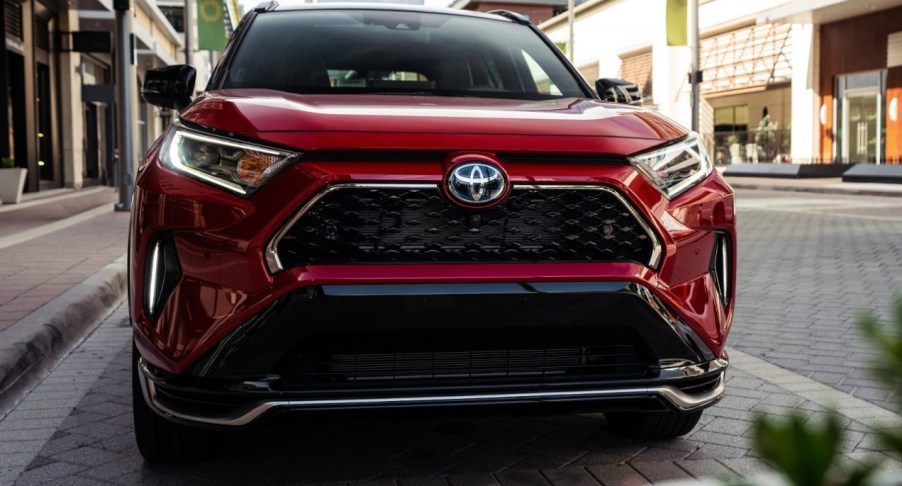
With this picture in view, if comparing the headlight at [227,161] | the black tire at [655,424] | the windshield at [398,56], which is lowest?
the black tire at [655,424]

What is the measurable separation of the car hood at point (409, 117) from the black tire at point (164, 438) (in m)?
0.81

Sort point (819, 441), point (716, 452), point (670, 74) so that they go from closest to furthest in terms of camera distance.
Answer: point (819, 441) < point (716, 452) < point (670, 74)

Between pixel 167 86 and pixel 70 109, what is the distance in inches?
984

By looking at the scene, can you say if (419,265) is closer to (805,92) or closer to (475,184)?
(475,184)

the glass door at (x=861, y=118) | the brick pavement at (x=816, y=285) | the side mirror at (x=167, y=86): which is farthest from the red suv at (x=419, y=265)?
the glass door at (x=861, y=118)

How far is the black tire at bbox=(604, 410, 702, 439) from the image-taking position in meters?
3.52

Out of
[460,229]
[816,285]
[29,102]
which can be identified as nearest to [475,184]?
[460,229]

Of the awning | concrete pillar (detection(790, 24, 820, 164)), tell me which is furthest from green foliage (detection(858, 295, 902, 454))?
concrete pillar (detection(790, 24, 820, 164))

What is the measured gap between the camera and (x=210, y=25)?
922 inches

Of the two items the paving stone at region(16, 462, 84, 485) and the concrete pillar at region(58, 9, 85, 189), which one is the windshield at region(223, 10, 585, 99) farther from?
the concrete pillar at region(58, 9, 85, 189)

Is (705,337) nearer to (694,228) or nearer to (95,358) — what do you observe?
(694,228)

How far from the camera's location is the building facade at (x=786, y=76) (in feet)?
109

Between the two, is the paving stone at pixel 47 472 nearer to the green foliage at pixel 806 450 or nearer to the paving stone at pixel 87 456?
the paving stone at pixel 87 456

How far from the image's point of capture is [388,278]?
8.75ft
